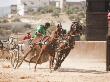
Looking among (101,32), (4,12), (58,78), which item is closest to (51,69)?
(58,78)

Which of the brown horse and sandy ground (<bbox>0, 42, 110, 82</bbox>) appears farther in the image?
the brown horse

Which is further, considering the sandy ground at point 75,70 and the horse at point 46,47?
the horse at point 46,47

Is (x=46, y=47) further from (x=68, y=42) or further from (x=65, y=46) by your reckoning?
(x=68, y=42)

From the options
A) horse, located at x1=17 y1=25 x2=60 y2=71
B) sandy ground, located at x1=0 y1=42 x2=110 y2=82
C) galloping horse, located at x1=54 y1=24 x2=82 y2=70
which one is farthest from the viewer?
horse, located at x1=17 y1=25 x2=60 y2=71

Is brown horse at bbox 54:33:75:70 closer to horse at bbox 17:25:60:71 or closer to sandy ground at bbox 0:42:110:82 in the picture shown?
horse at bbox 17:25:60:71

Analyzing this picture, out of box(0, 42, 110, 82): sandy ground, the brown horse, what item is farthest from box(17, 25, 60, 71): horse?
box(0, 42, 110, 82): sandy ground

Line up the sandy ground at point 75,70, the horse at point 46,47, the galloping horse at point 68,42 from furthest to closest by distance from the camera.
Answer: the horse at point 46,47, the galloping horse at point 68,42, the sandy ground at point 75,70

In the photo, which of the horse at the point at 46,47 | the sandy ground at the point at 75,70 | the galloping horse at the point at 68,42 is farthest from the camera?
the horse at the point at 46,47

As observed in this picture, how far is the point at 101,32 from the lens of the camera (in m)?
23.4

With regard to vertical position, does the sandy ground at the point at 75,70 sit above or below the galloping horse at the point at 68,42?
below

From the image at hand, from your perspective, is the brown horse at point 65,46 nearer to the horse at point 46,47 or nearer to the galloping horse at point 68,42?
the galloping horse at point 68,42

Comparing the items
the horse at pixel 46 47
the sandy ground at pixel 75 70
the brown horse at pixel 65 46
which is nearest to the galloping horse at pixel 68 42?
the brown horse at pixel 65 46

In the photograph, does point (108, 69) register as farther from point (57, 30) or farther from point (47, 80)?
point (47, 80)

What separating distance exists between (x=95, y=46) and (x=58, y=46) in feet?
15.1
